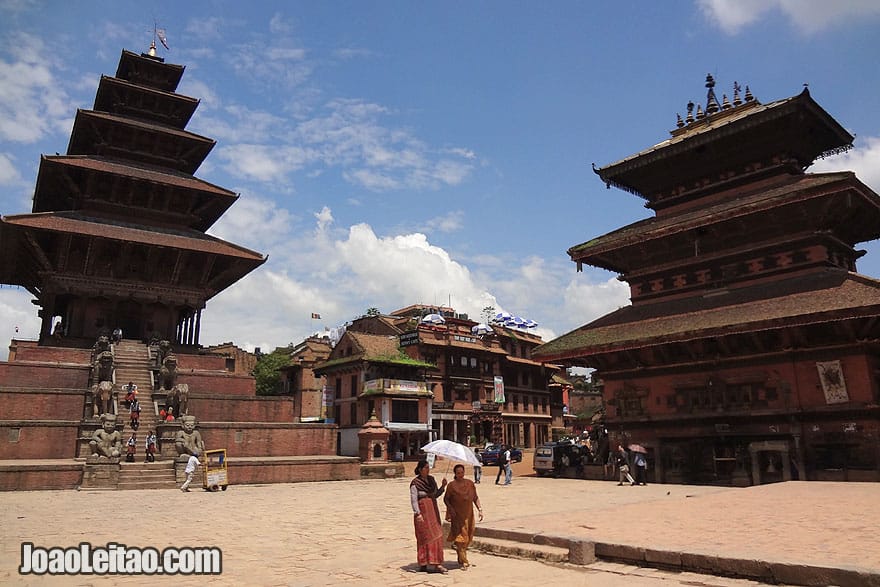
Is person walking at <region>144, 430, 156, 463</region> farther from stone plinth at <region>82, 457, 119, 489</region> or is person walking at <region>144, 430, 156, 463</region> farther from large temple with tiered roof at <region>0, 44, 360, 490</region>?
stone plinth at <region>82, 457, 119, 489</region>

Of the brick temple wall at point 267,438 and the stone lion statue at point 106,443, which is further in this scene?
the brick temple wall at point 267,438

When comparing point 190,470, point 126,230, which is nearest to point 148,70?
point 126,230

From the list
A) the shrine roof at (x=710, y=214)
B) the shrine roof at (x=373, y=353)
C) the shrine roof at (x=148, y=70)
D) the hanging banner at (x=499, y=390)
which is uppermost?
the shrine roof at (x=148, y=70)

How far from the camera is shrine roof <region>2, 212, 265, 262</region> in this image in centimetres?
2920

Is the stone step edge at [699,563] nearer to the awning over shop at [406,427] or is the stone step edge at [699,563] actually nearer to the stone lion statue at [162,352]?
the stone lion statue at [162,352]

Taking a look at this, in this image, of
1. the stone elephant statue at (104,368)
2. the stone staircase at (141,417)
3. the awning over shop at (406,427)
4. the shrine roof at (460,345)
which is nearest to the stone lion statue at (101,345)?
the stone staircase at (141,417)

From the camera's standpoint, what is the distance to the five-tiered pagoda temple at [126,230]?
3072 centimetres

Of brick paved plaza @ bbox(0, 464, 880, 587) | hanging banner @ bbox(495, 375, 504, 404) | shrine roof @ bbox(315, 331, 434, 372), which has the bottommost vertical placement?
brick paved plaza @ bbox(0, 464, 880, 587)

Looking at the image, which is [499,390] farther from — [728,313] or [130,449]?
[130,449]

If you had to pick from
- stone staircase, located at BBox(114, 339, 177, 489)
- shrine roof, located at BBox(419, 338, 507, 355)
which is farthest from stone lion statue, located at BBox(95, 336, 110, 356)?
shrine roof, located at BBox(419, 338, 507, 355)

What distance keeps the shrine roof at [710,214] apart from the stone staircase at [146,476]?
1947cm

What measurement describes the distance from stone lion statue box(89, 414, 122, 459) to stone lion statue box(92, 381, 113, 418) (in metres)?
2.02

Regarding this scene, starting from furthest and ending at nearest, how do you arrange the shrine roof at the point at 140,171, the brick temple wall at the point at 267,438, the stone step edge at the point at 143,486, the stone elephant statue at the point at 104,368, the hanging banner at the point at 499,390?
the hanging banner at the point at 499,390, the shrine roof at the point at 140,171, the brick temple wall at the point at 267,438, the stone elephant statue at the point at 104,368, the stone step edge at the point at 143,486

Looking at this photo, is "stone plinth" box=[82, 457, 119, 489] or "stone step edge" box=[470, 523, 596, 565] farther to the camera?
"stone plinth" box=[82, 457, 119, 489]
